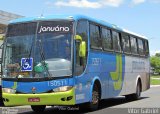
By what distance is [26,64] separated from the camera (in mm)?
13648

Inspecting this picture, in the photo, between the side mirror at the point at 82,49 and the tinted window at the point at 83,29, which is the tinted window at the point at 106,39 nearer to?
the tinted window at the point at 83,29

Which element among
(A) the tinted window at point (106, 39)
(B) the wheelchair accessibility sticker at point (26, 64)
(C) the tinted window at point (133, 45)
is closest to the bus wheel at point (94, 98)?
(A) the tinted window at point (106, 39)

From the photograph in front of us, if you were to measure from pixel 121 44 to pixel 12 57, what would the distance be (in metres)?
6.50

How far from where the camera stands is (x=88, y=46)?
49.6ft

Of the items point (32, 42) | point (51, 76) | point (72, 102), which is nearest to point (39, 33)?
point (32, 42)

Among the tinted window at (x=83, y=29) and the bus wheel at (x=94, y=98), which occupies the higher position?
the tinted window at (x=83, y=29)

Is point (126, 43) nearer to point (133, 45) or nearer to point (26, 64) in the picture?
point (133, 45)

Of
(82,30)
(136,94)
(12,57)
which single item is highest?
(82,30)

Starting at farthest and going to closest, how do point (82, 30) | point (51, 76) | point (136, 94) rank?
1. point (136, 94)
2. point (82, 30)
3. point (51, 76)

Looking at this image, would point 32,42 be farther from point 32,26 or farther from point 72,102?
point 72,102

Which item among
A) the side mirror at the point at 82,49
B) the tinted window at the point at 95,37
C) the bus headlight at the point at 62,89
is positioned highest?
the tinted window at the point at 95,37

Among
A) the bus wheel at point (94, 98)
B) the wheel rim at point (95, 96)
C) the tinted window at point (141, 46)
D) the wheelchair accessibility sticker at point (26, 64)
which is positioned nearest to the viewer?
the wheelchair accessibility sticker at point (26, 64)

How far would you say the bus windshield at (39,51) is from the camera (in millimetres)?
13516

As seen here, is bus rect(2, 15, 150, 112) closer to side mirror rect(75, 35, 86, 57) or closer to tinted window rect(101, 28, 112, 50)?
side mirror rect(75, 35, 86, 57)
